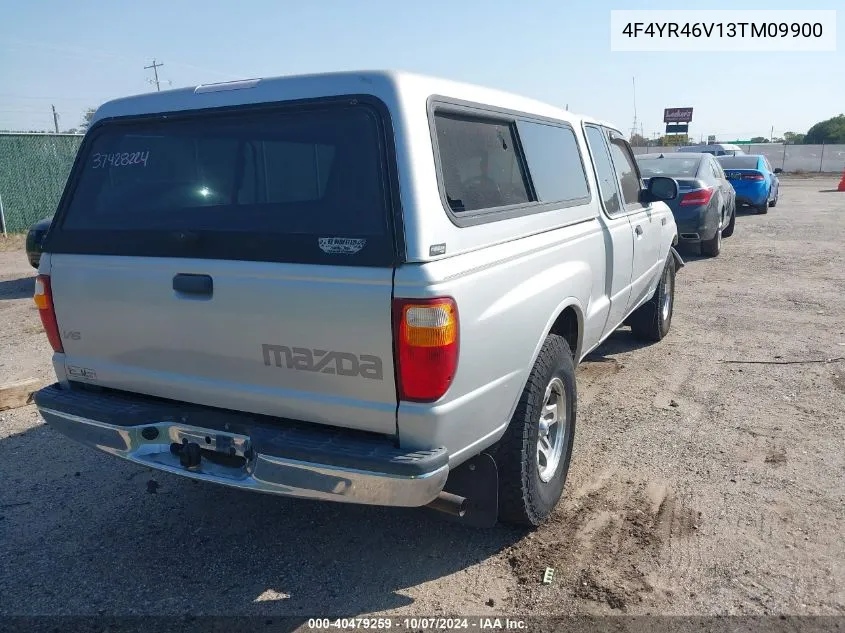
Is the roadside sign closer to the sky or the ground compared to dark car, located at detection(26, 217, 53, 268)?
closer to the sky

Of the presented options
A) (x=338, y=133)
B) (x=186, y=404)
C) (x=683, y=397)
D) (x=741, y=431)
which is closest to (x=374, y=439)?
(x=186, y=404)

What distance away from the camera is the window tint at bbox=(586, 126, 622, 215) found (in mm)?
4629

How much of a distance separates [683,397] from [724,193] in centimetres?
821

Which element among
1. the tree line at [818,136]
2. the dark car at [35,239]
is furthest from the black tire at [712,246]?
the tree line at [818,136]

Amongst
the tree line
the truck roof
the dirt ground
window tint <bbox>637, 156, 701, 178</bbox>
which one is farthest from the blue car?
the tree line

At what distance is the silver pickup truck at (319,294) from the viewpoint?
8.44 ft

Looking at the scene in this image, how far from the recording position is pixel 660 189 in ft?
17.9

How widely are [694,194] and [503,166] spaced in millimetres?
8020

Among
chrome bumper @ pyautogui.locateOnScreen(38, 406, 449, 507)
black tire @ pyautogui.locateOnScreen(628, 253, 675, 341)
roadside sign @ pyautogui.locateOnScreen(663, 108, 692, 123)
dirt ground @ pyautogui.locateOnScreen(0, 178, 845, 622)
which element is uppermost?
roadside sign @ pyautogui.locateOnScreen(663, 108, 692, 123)

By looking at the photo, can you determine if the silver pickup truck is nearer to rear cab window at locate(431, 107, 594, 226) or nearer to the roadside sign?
rear cab window at locate(431, 107, 594, 226)

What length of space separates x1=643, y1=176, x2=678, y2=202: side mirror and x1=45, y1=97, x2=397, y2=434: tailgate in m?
3.41

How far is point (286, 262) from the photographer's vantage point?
2.68 m

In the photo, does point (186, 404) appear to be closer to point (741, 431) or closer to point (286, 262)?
point (286, 262)

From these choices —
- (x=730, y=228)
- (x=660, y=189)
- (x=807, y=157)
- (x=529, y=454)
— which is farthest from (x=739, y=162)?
(x=807, y=157)
